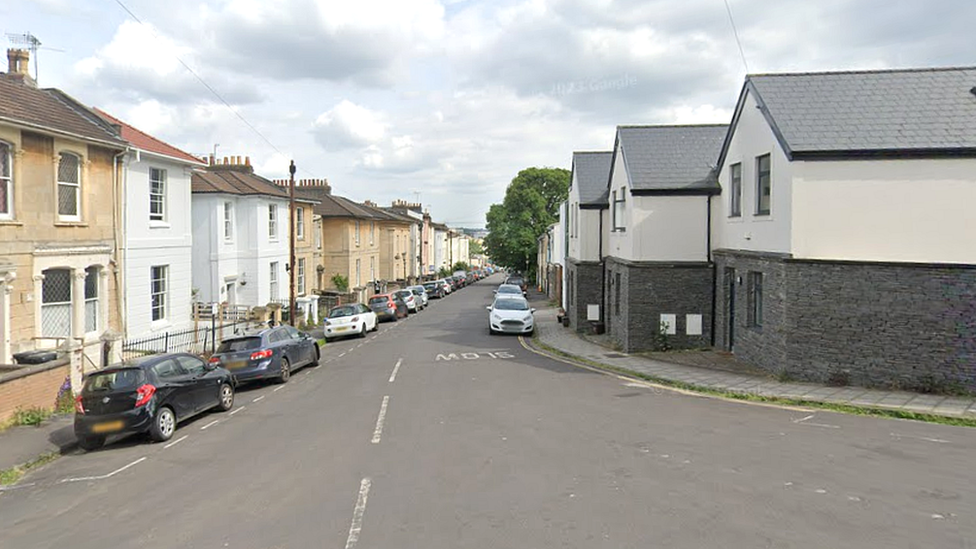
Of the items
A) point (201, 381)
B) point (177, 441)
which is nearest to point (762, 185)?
point (201, 381)

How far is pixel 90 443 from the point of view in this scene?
11.7m

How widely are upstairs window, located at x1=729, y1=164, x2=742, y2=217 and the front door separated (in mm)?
1657

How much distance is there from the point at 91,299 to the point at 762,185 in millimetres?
18362

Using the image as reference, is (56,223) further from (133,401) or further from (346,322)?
(346,322)

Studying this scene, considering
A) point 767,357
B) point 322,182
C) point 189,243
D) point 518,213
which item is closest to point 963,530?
point 767,357

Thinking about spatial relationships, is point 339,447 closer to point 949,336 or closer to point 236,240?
point 949,336

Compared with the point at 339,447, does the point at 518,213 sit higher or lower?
higher

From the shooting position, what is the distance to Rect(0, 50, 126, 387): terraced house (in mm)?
15531

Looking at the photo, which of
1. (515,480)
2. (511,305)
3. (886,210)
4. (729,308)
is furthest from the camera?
(511,305)

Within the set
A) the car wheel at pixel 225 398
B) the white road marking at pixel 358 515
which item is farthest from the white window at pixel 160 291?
the white road marking at pixel 358 515

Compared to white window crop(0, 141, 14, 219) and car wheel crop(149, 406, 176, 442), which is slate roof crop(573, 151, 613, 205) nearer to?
car wheel crop(149, 406, 176, 442)

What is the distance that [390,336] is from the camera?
29.9 meters

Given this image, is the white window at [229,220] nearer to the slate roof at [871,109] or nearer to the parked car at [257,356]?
the parked car at [257,356]

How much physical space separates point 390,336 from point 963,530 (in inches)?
988
